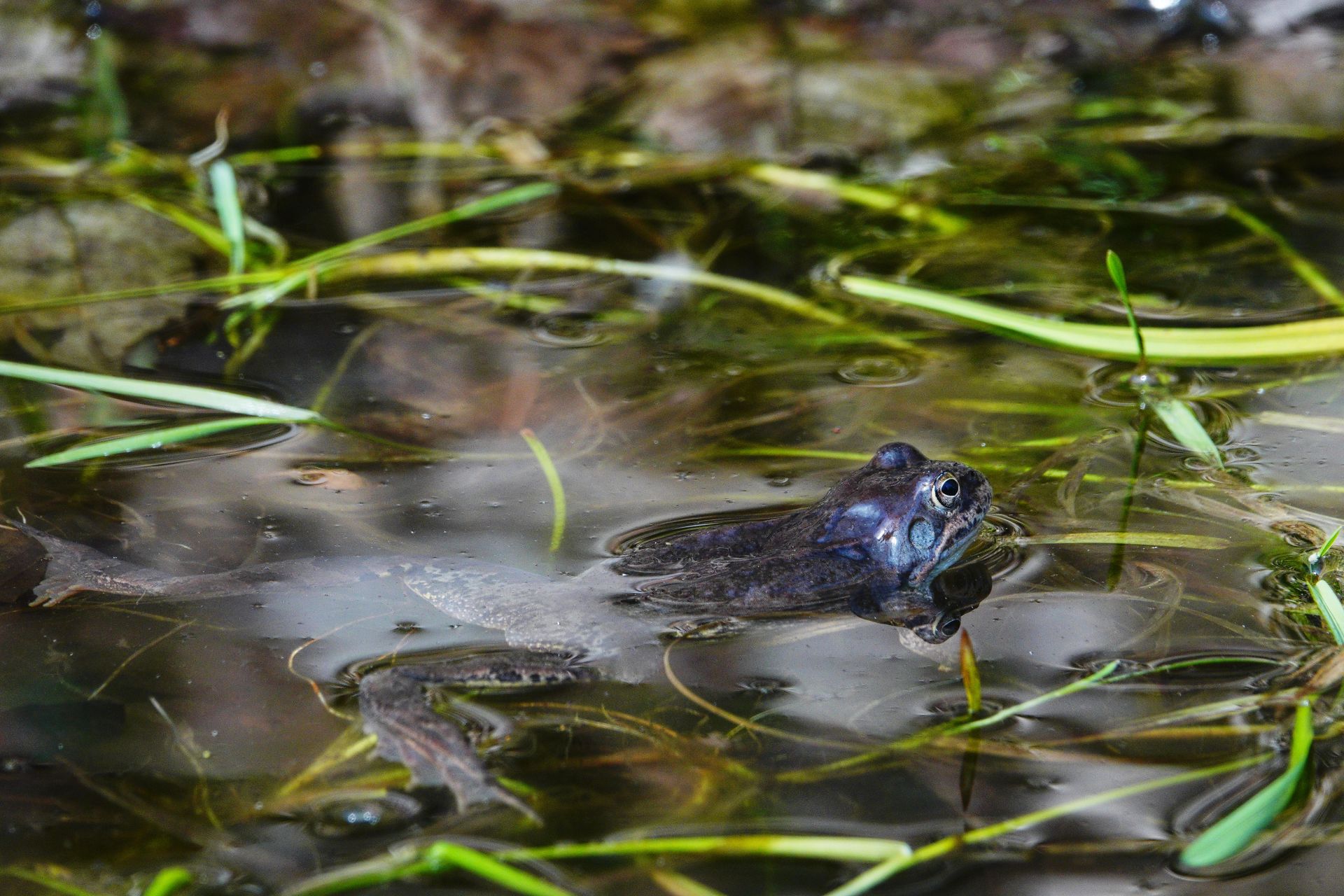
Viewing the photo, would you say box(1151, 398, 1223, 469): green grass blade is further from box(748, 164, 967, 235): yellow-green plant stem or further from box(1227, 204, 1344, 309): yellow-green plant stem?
box(748, 164, 967, 235): yellow-green plant stem

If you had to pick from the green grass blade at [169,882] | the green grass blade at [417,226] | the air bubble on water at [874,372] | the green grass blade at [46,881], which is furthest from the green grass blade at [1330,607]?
the green grass blade at [417,226]

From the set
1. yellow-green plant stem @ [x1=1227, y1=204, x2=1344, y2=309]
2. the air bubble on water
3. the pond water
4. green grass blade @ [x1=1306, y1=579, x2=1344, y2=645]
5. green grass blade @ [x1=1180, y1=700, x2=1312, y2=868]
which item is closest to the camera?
green grass blade @ [x1=1180, y1=700, x2=1312, y2=868]

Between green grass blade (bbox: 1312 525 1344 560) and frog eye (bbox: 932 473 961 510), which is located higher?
frog eye (bbox: 932 473 961 510)

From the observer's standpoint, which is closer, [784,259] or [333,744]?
[333,744]

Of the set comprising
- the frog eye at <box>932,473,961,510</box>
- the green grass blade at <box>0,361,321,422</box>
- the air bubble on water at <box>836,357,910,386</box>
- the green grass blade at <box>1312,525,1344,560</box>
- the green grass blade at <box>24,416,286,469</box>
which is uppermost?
the green grass blade at <box>0,361,321,422</box>

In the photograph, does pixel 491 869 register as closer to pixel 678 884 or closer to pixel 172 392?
pixel 678 884

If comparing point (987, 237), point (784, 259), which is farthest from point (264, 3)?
point (987, 237)

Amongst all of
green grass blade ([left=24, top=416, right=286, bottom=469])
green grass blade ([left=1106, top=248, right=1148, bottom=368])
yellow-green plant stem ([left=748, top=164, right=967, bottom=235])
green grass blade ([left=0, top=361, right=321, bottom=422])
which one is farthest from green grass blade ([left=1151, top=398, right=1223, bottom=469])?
green grass blade ([left=24, top=416, right=286, bottom=469])

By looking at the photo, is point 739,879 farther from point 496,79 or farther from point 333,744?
point 496,79
